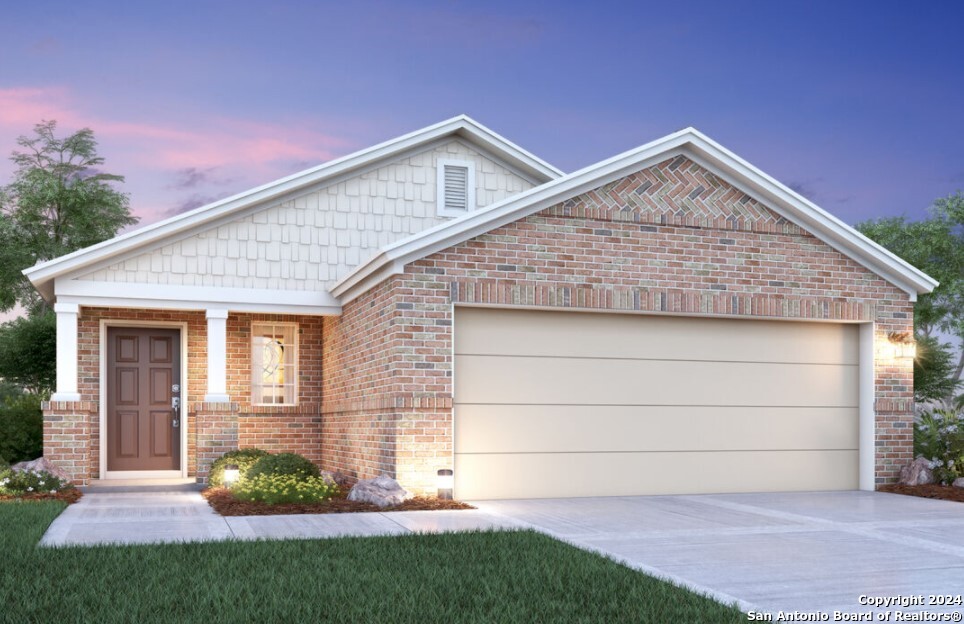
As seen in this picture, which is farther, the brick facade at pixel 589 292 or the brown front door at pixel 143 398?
the brown front door at pixel 143 398

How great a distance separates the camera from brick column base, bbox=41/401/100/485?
47.3 feet

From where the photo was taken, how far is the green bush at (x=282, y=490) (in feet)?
39.2

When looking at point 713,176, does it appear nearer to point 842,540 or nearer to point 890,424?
point 890,424

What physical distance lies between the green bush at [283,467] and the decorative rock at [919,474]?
8.52 metres

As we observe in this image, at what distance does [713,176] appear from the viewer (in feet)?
46.3

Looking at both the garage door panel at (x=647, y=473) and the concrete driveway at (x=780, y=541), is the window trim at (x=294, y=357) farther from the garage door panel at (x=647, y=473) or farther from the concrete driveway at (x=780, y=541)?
the concrete driveway at (x=780, y=541)

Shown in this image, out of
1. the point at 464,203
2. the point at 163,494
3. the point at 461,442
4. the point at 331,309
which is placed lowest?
the point at 163,494

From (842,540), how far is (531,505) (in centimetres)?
419

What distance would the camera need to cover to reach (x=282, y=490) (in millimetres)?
12008

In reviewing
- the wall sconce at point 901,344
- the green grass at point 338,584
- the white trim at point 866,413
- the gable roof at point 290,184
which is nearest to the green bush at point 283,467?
the green grass at point 338,584

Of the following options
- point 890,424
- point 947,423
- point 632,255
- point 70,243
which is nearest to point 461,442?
point 632,255

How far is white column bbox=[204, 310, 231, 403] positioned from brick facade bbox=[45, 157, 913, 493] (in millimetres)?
268

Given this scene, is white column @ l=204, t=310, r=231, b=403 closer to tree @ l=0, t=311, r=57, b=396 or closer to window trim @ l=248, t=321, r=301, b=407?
window trim @ l=248, t=321, r=301, b=407

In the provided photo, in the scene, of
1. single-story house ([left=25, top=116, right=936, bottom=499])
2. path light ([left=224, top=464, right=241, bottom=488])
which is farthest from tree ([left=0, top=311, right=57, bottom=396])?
path light ([left=224, top=464, right=241, bottom=488])
